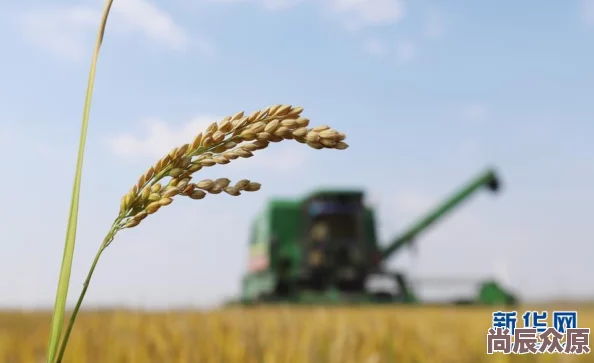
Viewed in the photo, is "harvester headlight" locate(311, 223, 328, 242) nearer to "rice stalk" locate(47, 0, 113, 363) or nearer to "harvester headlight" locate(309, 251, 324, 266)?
"harvester headlight" locate(309, 251, 324, 266)

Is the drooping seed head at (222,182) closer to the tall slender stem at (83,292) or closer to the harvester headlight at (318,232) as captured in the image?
the tall slender stem at (83,292)

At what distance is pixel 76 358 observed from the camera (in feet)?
13.4

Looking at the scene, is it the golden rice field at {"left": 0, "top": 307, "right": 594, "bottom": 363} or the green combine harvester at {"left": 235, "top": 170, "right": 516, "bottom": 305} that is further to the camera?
the green combine harvester at {"left": 235, "top": 170, "right": 516, "bottom": 305}

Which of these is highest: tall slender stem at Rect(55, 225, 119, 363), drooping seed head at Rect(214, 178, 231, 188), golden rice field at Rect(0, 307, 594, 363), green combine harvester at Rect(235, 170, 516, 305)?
green combine harvester at Rect(235, 170, 516, 305)

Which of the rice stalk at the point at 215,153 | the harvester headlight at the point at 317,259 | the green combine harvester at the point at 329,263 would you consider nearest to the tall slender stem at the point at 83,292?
the rice stalk at the point at 215,153

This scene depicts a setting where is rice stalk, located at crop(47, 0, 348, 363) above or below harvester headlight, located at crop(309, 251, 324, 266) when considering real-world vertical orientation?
below

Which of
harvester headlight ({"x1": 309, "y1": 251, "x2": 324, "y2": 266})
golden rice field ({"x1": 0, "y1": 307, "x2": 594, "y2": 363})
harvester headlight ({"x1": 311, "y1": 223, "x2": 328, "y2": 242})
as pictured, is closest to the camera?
golden rice field ({"x1": 0, "y1": 307, "x2": 594, "y2": 363})

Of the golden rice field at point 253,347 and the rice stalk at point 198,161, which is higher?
the rice stalk at point 198,161

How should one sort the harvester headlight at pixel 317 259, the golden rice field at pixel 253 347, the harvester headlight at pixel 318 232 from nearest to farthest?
the golden rice field at pixel 253 347 → the harvester headlight at pixel 317 259 → the harvester headlight at pixel 318 232

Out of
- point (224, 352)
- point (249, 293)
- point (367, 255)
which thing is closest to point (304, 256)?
point (367, 255)

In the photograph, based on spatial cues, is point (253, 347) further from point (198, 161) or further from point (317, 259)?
point (317, 259)

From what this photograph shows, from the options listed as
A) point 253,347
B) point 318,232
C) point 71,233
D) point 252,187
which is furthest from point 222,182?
point 318,232

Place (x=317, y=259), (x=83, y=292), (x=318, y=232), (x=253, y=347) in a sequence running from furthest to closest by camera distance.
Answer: (x=318, y=232) < (x=317, y=259) < (x=253, y=347) < (x=83, y=292)

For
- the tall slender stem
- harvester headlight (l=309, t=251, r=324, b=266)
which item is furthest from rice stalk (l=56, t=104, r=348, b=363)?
harvester headlight (l=309, t=251, r=324, b=266)
